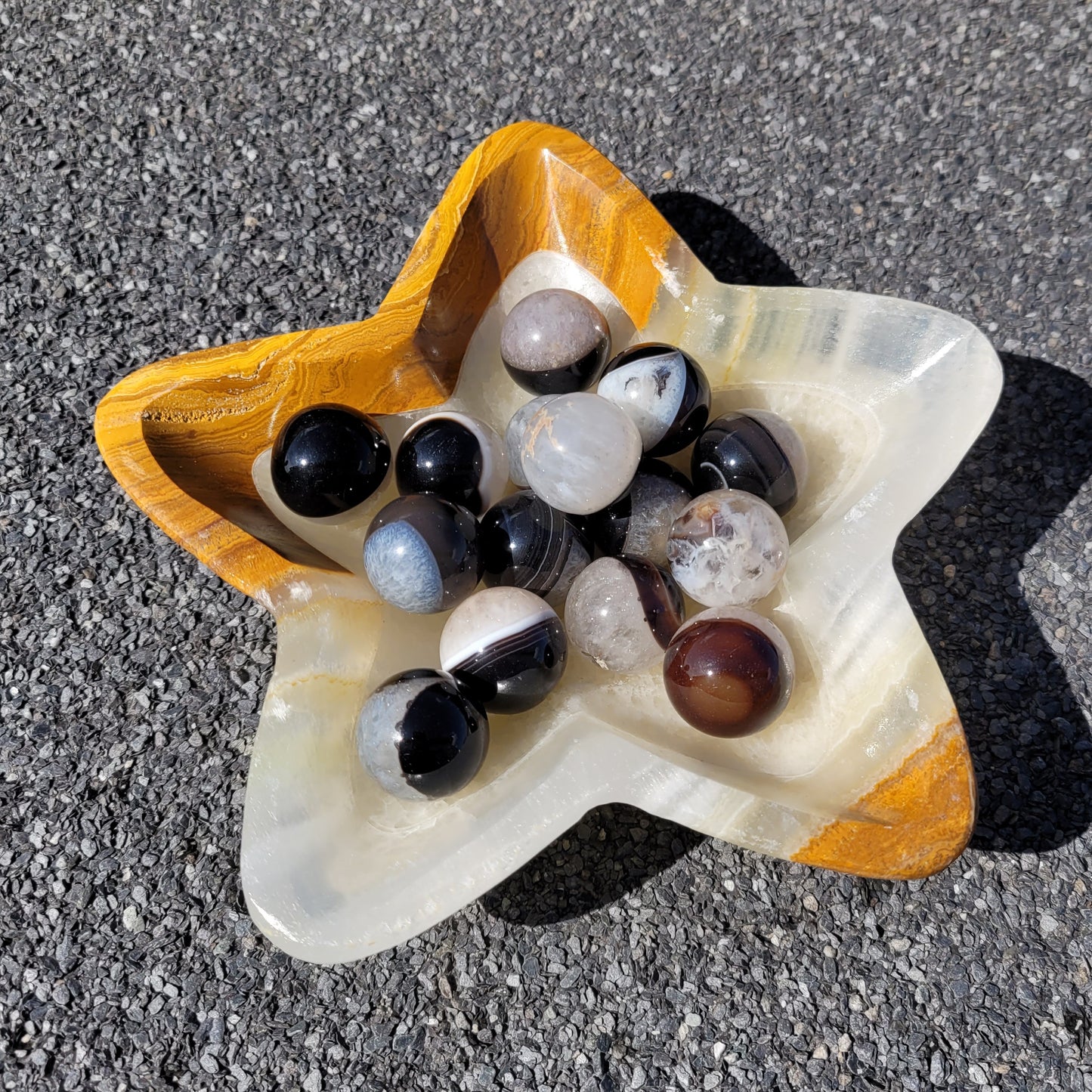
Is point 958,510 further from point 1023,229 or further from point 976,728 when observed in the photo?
point 1023,229

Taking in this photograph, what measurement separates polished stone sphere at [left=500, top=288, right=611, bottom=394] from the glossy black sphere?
255 mm

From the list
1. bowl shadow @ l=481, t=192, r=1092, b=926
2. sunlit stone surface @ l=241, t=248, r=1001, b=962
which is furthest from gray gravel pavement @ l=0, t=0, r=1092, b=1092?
sunlit stone surface @ l=241, t=248, r=1001, b=962

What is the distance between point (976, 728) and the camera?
5.91 ft

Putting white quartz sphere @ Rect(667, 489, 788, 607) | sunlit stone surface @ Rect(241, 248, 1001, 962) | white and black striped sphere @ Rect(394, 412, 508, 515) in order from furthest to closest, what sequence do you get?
white and black striped sphere @ Rect(394, 412, 508, 515) < white quartz sphere @ Rect(667, 489, 788, 607) < sunlit stone surface @ Rect(241, 248, 1001, 962)

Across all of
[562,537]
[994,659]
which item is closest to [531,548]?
[562,537]

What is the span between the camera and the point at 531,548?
155cm

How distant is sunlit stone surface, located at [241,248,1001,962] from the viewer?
1.35 metres

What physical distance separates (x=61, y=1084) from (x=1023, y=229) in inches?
104

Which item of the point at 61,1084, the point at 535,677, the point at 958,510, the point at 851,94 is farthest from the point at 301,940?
the point at 851,94

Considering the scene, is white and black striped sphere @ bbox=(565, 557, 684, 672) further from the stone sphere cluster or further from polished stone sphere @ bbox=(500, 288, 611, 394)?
polished stone sphere @ bbox=(500, 288, 611, 394)

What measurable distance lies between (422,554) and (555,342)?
1.57ft

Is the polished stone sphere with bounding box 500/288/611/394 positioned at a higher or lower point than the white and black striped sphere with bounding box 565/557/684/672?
higher

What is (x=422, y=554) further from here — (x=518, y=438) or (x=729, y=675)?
(x=729, y=675)

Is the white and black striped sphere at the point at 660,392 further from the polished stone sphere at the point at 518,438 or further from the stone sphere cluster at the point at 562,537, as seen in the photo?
the polished stone sphere at the point at 518,438
